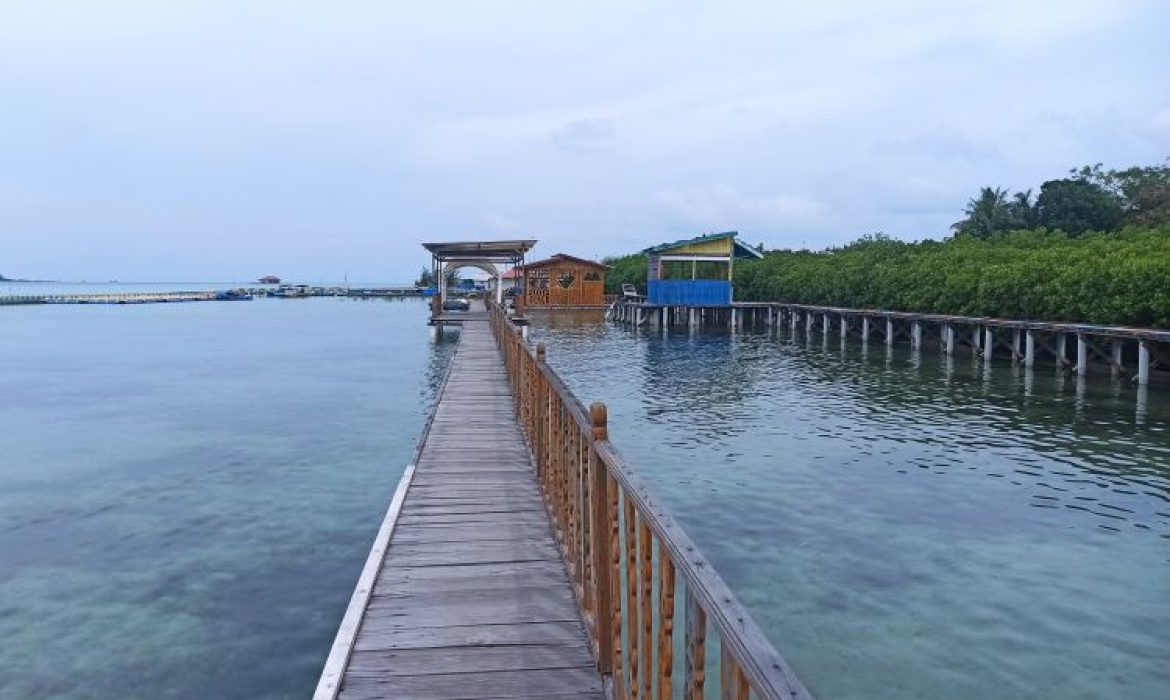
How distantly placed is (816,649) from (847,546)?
269cm

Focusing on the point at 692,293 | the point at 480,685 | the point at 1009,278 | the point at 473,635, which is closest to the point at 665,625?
the point at 480,685

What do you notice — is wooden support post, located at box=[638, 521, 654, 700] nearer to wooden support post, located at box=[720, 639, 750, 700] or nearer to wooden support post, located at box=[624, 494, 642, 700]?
wooden support post, located at box=[624, 494, 642, 700]

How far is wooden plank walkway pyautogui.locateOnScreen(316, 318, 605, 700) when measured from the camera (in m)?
4.39

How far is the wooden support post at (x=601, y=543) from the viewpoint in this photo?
4168 mm

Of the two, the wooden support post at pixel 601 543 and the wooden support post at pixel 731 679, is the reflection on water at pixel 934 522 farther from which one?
the wooden support post at pixel 731 679

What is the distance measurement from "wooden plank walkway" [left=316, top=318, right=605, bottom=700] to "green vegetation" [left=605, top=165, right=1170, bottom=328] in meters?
21.8

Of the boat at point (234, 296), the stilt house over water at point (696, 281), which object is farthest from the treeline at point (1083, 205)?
the boat at point (234, 296)

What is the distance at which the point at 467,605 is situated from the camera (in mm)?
5391

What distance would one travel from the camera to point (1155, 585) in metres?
8.23

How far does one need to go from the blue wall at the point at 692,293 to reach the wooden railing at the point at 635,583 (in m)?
38.0

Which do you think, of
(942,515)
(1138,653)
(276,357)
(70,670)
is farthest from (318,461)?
(276,357)

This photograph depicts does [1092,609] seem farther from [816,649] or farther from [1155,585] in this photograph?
[816,649]

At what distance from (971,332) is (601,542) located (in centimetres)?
3249

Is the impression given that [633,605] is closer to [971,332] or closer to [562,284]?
[971,332]
